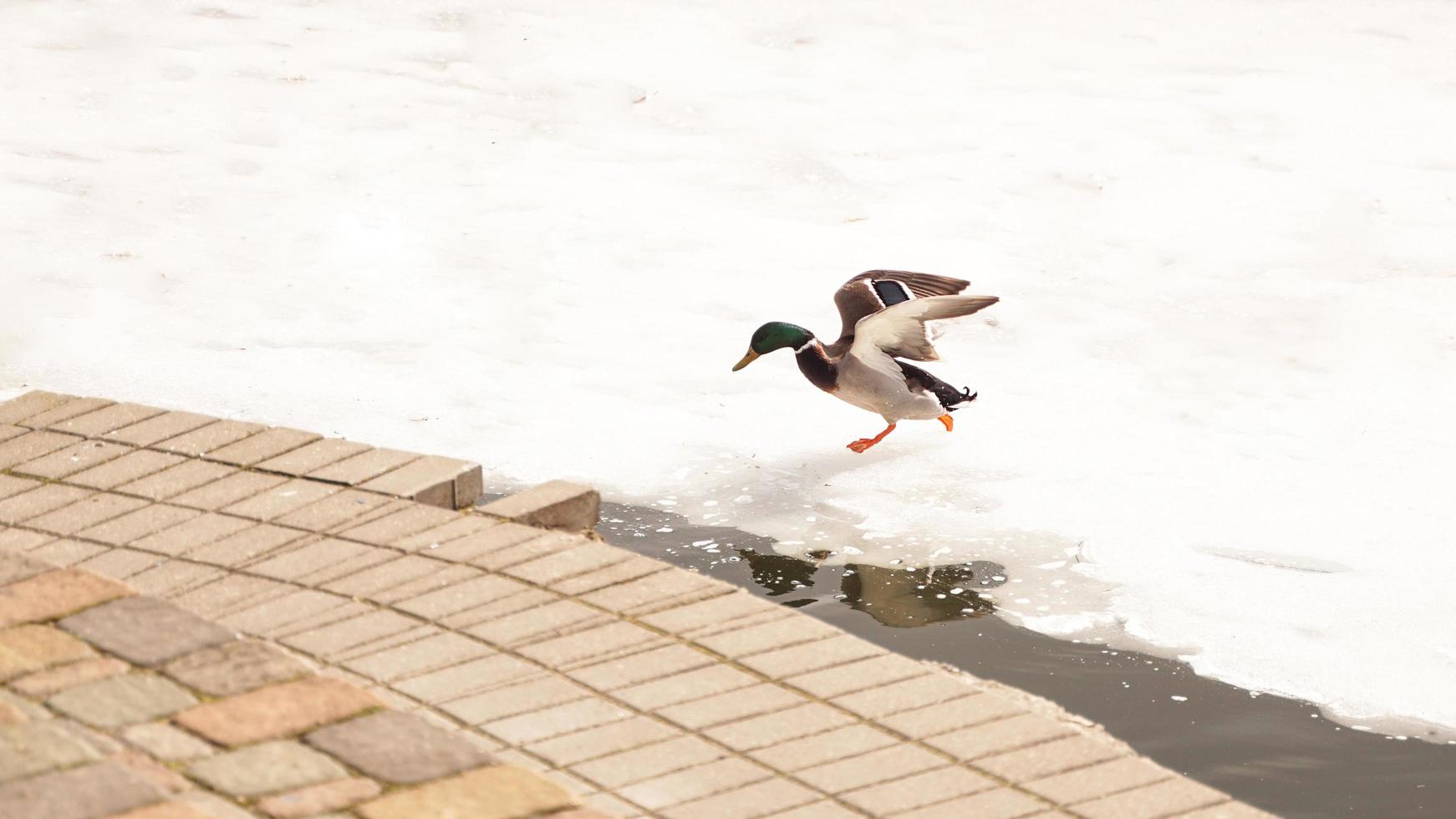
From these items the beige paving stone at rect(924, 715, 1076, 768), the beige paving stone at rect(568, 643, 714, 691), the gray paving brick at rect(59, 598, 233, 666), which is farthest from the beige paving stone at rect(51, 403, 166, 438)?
the beige paving stone at rect(924, 715, 1076, 768)

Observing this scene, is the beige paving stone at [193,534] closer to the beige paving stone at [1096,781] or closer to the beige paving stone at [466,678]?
the beige paving stone at [466,678]

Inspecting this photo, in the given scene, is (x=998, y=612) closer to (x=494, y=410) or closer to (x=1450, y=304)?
(x=494, y=410)

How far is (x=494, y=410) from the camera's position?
18.3ft

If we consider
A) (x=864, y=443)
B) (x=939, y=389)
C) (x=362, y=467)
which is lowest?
(x=864, y=443)

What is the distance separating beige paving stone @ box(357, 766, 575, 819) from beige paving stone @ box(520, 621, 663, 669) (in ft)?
2.22

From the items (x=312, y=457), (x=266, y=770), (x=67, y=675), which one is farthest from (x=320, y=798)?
(x=312, y=457)

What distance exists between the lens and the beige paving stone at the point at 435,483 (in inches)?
157

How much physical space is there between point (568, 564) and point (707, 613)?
397 millimetres

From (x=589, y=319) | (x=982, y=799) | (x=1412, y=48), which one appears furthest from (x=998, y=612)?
(x=1412, y=48)

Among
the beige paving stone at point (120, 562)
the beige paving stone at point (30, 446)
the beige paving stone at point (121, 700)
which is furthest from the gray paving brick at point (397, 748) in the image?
the beige paving stone at point (30, 446)

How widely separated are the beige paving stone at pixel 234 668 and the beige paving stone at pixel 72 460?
1.63 meters

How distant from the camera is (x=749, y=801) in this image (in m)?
2.70

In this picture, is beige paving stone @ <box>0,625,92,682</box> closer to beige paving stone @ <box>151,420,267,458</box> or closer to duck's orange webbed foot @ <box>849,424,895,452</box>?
beige paving stone @ <box>151,420,267,458</box>

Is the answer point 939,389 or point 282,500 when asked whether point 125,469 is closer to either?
point 282,500
